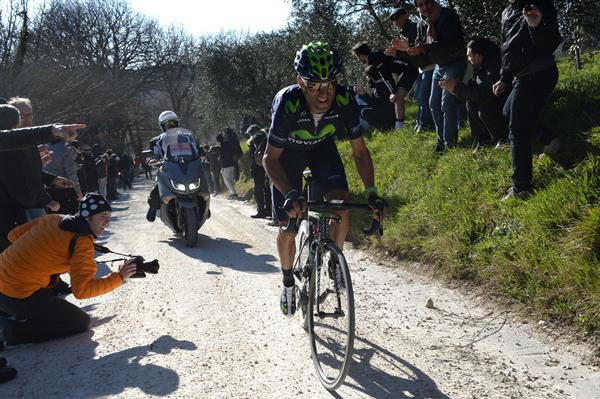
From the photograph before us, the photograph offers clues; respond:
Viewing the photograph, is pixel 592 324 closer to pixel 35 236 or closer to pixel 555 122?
pixel 555 122

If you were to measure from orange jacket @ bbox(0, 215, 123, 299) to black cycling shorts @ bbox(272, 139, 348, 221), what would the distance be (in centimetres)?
146

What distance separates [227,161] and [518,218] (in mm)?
12133

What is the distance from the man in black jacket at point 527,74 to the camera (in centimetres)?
485

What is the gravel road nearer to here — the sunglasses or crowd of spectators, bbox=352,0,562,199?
crowd of spectators, bbox=352,0,562,199

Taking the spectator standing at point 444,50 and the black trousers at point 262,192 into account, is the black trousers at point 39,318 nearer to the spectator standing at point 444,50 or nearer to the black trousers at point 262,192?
the spectator standing at point 444,50

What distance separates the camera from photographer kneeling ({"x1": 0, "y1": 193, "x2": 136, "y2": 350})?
13.1ft

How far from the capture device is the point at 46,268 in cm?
407

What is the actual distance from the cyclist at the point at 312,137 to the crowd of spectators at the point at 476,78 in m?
2.02

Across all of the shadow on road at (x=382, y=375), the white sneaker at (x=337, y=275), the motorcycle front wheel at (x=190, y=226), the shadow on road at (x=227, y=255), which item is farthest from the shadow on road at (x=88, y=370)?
the motorcycle front wheel at (x=190, y=226)

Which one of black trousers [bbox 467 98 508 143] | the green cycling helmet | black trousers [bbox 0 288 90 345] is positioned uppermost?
the green cycling helmet

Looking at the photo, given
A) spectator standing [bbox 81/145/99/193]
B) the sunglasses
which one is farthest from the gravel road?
spectator standing [bbox 81/145/99/193]

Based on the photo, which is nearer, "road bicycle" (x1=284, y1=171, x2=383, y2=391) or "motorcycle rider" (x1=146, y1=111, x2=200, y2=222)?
"road bicycle" (x1=284, y1=171, x2=383, y2=391)

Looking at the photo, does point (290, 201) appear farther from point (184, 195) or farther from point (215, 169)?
point (215, 169)

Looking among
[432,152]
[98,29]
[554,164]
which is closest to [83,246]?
[554,164]
